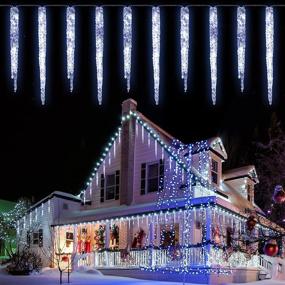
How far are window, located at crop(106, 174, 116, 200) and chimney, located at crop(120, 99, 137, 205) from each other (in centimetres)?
101

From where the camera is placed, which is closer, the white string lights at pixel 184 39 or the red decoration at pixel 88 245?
the white string lights at pixel 184 39

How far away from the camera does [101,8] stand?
11227mm

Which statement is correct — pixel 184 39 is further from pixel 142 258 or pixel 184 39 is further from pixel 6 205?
pixel 6 205

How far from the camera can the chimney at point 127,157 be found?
1008 inches

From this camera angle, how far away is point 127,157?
2603cm

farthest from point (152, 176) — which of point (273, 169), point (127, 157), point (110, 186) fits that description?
point (273, 169)

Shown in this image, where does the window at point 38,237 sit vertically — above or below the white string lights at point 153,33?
below

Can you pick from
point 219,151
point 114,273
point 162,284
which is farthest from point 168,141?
point 162,284

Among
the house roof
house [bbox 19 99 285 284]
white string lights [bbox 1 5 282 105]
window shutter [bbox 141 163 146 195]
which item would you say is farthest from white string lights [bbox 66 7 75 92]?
the house roof

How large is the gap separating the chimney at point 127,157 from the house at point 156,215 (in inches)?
1.8

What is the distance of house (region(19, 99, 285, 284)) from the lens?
69.1 feet

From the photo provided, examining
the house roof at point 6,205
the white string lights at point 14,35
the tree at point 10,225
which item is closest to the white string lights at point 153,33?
the white string lights at point 14,35

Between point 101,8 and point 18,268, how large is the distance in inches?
501

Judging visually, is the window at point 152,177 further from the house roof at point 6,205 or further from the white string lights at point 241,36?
the house roof at point 6,205
